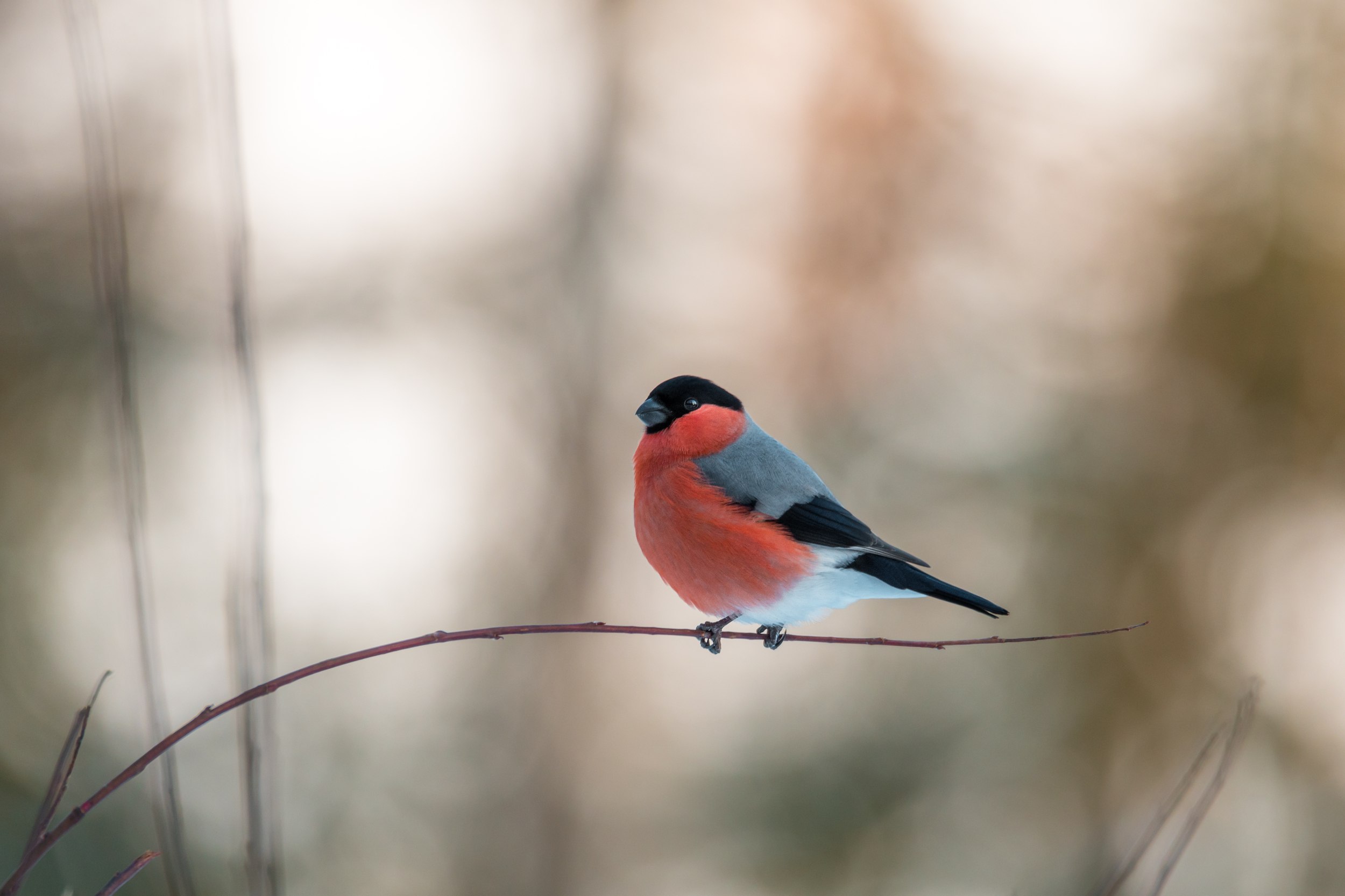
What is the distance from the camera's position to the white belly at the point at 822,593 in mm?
1279

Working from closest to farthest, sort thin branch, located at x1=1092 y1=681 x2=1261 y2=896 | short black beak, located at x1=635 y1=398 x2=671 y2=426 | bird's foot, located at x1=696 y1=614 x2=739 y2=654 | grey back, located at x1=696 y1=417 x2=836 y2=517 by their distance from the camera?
thin branch, located at x1=1092 y1=681 x2=1261 y2=896, bird's foot, located at x1=696 y1=614 x2=739 y2=654, short black beak, located at x1=635 y1=398 x2=671 y2=426, grey back, located at x1=696 y1=417 x2=836 y2=517

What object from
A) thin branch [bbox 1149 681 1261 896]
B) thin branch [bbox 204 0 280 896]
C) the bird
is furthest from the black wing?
thin branch [bbox 204 0 280 896]

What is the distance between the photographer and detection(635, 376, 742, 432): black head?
1291 mm

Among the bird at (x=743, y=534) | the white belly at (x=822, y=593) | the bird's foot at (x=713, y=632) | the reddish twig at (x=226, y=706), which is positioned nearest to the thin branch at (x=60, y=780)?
the reddish twig at (x=226, y=706)

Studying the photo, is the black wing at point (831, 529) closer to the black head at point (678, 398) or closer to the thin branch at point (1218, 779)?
the black head at point (678, 398)

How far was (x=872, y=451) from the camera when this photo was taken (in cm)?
397

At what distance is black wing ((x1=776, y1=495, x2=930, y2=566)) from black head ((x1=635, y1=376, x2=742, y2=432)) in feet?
0.68

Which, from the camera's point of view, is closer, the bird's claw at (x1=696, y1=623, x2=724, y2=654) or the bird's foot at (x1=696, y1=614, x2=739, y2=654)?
the bird's foot at (x1=696, y1=614, x2=739, y2=654)

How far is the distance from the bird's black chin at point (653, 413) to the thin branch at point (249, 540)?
510 mm

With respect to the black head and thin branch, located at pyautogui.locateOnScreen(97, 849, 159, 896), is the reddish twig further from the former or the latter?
the black head

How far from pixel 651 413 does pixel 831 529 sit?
302 mm

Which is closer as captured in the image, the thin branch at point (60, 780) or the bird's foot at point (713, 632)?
the thin branch at point (60, 780)

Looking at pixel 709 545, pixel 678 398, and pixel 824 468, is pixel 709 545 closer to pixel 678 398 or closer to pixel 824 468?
pixel 678 398

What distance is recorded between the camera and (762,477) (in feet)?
4.49
